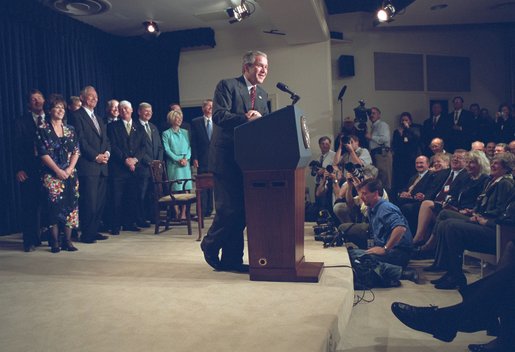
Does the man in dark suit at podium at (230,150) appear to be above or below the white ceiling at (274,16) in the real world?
below

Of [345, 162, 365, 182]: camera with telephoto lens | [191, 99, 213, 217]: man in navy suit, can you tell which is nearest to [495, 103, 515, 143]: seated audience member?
[345, 162, 365, 182]: camera with telephoto lens

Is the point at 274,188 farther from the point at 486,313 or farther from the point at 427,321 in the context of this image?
the point at 486,313

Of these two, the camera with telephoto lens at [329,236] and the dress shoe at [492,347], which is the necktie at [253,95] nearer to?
the camera with telephoto lens at [329,236]

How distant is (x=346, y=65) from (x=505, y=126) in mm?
2631

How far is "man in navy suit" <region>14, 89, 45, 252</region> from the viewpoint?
4.00 metres

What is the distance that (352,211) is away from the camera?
4617mm

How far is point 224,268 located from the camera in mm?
2846

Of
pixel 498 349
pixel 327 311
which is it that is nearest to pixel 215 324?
pixel 327 311

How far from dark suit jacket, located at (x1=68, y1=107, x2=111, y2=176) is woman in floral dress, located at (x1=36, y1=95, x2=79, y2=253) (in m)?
0.30

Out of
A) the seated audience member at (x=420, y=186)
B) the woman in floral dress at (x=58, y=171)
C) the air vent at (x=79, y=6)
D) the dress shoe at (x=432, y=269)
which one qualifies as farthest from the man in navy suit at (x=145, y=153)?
the dress shoe at (x=432, y=269)

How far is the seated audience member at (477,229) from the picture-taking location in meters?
3.27

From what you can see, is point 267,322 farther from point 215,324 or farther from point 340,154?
point 340,154

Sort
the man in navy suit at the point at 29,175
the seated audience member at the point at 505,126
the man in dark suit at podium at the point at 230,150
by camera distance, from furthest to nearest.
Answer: the seated audience member at the point at 505,126 → the man in navy suit at the point at 29,175 → the man in dark suit at podium at the point at 230,150

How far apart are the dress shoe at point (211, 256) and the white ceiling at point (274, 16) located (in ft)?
10.8
